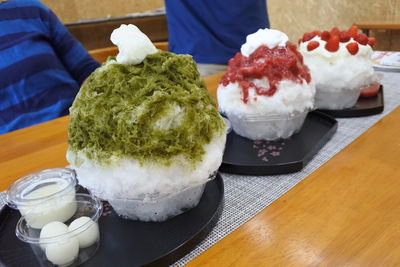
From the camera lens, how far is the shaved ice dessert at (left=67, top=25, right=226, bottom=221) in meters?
0.61

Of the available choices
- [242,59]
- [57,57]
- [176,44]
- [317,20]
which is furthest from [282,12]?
[242,59]

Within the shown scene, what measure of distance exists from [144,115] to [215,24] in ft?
4.77

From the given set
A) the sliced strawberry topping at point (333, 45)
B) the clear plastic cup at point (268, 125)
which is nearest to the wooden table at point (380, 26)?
the sliced strawberry topping at point (333, 45)

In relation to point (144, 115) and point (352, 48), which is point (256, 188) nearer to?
point (144, 115)

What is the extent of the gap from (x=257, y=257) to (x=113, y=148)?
0.30 meters

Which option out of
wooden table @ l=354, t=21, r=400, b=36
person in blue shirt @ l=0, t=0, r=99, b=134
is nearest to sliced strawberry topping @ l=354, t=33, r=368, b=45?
person in blue shirt @ l=0, t=0, r=99, b=134

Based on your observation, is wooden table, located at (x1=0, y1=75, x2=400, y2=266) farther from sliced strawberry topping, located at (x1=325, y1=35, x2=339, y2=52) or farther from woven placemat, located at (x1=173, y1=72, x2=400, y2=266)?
sliced strawberry topping, located at (x1=325, y1=35, x2=339, y2=52)

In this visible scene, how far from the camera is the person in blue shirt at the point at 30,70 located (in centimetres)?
158

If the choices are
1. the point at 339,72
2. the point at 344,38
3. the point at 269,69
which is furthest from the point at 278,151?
the point at 344,38

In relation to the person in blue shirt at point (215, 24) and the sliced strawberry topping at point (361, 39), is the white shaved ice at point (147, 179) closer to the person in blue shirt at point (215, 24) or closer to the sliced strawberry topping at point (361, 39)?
the sliced strawberry topping at point (361, 39)

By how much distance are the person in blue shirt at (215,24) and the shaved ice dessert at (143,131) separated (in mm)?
1298

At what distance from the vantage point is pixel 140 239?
2.13ft

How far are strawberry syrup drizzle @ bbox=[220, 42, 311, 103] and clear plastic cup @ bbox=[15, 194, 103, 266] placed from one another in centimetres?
51

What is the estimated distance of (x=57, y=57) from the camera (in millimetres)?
1805
